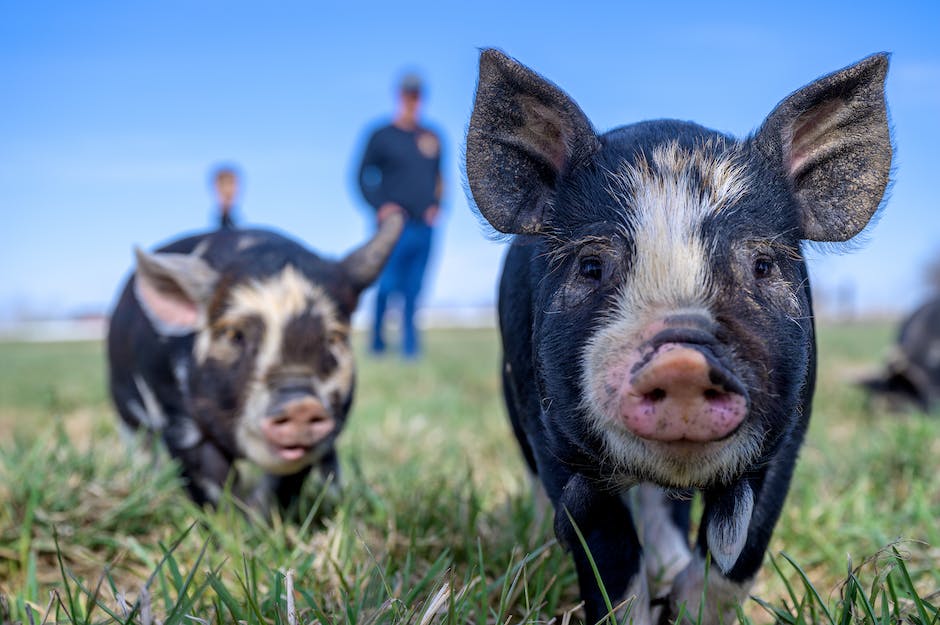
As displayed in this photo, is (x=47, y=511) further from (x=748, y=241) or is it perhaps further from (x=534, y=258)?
(x=748, y=241)

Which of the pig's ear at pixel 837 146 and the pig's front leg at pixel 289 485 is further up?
the pig's ear at pixel 837 146

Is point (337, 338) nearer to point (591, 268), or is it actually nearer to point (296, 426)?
point (296, 426)

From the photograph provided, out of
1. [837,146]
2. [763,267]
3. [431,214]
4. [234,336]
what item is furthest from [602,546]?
[431,214]

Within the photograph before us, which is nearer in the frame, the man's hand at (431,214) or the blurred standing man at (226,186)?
the blurred standing man at (226,186)

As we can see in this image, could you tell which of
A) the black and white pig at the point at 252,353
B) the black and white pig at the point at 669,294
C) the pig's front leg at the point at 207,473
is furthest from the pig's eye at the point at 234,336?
the black and white pig at the point at 669,294

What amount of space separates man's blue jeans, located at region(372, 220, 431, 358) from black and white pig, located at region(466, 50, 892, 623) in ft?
24.3

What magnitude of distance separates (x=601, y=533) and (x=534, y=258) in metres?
0.81

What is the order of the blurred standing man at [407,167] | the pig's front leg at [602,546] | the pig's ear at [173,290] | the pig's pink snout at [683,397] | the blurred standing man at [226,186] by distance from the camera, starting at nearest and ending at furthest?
the pig's pink snout at [683,397] < the pig's front leg at [602,546] < the pig's ear at [173,290] < the blurred standing man at [226,186] < the blurred standing man at [407,167]

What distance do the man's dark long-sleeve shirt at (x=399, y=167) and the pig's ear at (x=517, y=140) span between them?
22.9ft

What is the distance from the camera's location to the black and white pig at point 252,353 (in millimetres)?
3656

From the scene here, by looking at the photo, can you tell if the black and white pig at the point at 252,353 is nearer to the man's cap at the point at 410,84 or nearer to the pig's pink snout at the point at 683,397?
the pig's pink snout at the point at 683,397

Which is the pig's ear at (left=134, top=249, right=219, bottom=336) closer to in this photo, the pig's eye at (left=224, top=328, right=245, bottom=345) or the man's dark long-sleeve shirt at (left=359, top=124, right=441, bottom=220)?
the pig's eye at (left=224, top=328, right=245, bottom=345)

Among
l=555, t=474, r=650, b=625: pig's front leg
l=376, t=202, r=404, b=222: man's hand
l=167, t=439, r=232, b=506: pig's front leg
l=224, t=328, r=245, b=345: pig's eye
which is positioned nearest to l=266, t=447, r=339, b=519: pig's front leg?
l=167, t=439, r=232, b=506: pig's front leg

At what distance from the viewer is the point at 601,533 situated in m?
2.42
